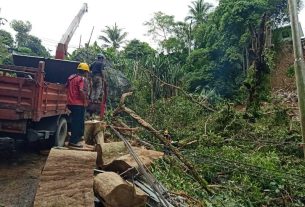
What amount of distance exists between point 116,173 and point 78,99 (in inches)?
95.2

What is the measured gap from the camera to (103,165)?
5.12 meters

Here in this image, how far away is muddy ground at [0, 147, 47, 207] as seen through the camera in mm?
4634

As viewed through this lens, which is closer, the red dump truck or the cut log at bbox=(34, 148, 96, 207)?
the cut log at bbox=(34, 148, 96, 207)

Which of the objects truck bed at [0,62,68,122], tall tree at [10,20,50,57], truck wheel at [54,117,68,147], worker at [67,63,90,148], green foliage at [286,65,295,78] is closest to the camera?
truck bed at [0,62,68,122]

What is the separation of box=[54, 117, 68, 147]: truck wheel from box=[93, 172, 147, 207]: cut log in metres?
3.37

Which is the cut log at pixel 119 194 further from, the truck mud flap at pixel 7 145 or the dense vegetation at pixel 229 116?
the truck mud flap at pixel 7 145

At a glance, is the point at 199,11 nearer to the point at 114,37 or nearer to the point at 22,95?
the point at 114,37

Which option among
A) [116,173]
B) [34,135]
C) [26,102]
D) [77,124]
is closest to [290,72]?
[77,124]

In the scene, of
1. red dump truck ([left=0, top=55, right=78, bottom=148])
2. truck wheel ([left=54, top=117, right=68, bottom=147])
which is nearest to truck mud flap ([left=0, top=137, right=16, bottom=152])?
truck wheel ([left=54, top=117, right=68, bottom=147])

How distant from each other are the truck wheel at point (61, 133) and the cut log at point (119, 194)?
337 cm

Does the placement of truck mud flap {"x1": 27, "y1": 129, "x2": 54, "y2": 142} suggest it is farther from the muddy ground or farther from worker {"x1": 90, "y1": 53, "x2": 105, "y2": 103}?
worker {"x1": 90, "y1": 53, "x2": 105, "y2": 103}

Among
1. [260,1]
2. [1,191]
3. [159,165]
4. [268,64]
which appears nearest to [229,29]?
[260,1]

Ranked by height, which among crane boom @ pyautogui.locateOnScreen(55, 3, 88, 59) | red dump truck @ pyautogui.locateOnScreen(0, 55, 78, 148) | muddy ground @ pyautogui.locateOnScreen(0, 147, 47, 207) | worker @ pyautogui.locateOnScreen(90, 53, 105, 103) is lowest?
muddy ground @ pyautogui.locateOnScreen(0, 147, 47, 207)

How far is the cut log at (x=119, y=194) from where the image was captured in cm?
393
